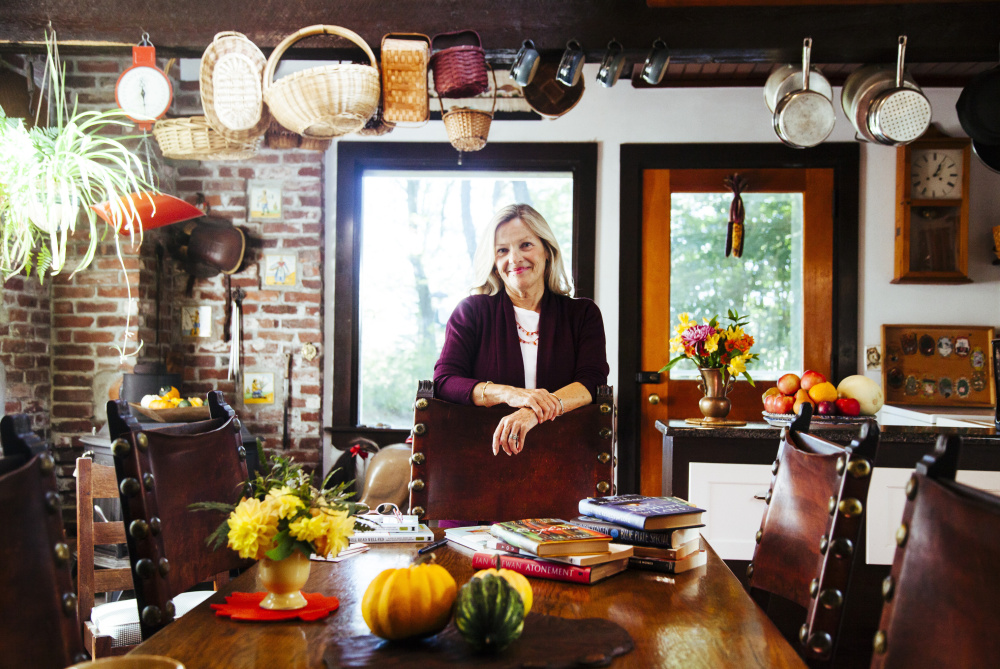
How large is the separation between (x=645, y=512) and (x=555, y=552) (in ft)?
0.64

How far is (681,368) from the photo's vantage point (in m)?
4.02

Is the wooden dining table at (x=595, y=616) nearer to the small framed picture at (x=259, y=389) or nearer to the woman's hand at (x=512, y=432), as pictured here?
the woman's hand at (x=512, y=432)

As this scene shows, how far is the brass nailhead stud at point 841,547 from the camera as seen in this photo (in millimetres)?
1047

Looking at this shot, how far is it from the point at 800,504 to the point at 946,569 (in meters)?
0.56

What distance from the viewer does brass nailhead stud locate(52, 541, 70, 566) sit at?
0.85 metres

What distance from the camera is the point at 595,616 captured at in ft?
3.37

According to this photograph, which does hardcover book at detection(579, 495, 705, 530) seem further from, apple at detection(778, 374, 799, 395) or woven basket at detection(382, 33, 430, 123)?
apple at detection(778, 374, 799, 395)

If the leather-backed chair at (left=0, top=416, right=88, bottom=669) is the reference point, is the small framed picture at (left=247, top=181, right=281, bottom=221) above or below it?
above

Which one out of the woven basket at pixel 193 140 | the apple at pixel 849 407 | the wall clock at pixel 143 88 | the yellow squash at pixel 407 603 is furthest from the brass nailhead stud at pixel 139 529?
the apple at pixel 849 407

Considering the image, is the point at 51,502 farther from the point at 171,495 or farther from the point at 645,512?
the point at 645,512

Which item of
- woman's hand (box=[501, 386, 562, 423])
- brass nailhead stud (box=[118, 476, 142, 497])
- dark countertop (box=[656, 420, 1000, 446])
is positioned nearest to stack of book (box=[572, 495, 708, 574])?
woman's hand (box=[501, 386, 562, 423])

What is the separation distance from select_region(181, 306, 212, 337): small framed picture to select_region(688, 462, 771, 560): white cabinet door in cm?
267

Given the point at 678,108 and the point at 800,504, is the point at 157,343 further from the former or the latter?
the point at 800,504

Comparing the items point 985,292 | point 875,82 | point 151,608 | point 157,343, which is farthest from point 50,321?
point 985,292
